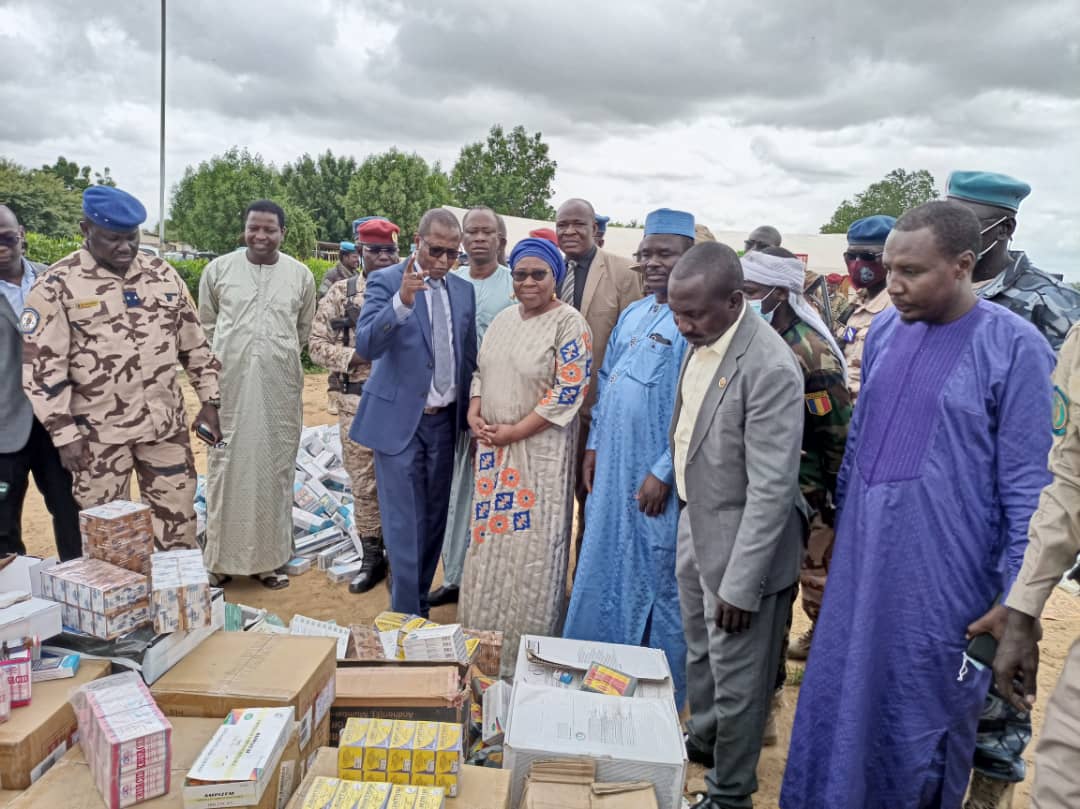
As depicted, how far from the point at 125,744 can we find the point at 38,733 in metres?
0.41

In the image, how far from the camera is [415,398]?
3.64 metres

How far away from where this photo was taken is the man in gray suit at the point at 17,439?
3.63m

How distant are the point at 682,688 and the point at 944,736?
4.24 ft

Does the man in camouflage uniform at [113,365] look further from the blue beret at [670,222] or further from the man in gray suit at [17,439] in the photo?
the blue beret at [670,222]

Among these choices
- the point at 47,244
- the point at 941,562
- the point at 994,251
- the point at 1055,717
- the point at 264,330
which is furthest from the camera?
the point at 47,244

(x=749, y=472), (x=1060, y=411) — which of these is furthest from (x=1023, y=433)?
(x=749, y=472)

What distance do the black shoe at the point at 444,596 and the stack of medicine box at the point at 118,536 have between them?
7.03 feet

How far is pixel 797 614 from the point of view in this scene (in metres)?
4.54

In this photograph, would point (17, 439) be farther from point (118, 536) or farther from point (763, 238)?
point (763, 238)

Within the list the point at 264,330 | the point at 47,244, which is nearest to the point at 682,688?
the point at 264,330

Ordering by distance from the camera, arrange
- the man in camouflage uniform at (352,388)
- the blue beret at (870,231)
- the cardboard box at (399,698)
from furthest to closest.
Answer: the man in camouflage uniform at (352,388) → the blue beret at (870,231) → the cardboard box at (399,698)

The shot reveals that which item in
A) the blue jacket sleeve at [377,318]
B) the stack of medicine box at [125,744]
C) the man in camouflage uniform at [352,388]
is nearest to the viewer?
the stack of medicine box at [125,744]

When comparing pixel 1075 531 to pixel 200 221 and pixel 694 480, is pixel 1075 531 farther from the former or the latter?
pixel 200 221

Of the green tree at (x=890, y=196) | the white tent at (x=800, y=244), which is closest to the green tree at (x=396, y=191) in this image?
the white tent at (x=800, y=244)
